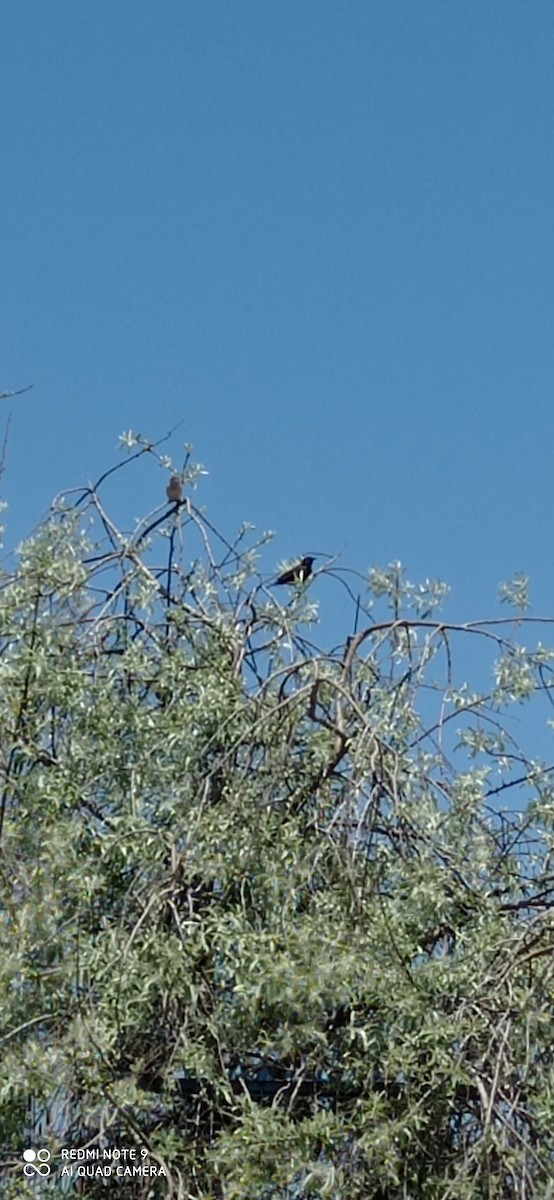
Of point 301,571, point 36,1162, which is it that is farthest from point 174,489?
point 36,1162

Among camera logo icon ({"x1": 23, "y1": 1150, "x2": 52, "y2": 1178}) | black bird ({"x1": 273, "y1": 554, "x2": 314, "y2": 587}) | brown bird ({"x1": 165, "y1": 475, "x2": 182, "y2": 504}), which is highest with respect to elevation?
brown bird ({"x1": 165, "y1": 475, "x2": 182, "y2": 504})

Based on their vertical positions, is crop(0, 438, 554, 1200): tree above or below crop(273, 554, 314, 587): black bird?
below

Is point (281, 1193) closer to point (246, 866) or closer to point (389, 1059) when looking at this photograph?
point (389, 1059)

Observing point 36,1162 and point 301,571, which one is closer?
point 36,1162

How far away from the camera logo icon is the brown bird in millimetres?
2435

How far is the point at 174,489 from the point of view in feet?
21.4

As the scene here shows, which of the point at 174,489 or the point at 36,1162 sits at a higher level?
the point at 174,489

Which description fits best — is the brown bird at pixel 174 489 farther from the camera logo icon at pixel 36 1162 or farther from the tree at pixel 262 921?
the camera logo icon at pixel 36 1162

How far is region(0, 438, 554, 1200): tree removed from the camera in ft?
17.4

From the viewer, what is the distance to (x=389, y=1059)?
533cm

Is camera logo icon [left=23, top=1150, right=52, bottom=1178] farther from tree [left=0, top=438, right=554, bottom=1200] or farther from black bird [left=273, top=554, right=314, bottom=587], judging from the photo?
black bird [left=273, top=554, right=314, bottom=587]

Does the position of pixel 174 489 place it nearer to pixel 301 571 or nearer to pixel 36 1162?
pixel 301 571

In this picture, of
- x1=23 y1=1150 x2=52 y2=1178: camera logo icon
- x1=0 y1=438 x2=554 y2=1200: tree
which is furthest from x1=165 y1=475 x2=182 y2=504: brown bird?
x1=23 y1=1150 x2=52 y2=1178: camera logo icon

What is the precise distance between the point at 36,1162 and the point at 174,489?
98.5 inches
